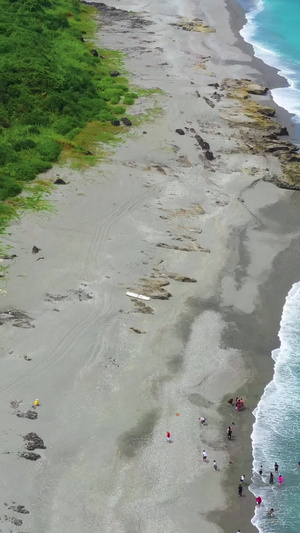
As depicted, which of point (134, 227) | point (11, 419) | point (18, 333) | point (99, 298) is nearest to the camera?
point (11, 419)

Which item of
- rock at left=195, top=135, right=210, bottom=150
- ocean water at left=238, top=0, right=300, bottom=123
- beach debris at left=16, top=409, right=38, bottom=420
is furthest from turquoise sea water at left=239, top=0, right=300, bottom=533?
ocean water at left=238, top=0, right=300, bottom=123

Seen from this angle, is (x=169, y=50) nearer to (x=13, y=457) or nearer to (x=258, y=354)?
(x=258, y=354)

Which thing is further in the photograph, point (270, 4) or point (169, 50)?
point (270, 4)

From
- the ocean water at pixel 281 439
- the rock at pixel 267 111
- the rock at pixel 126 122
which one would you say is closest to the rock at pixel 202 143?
the rock at pixel 126 122

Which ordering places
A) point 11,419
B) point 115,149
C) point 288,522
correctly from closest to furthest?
point 288,522
point 11,419
point 115,149

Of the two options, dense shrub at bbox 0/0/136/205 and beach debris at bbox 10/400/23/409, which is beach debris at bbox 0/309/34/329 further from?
dense shrub at bbox 0/0/136/205

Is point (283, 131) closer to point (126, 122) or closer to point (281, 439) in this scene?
point (126, 122)

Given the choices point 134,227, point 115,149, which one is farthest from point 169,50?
point 134,227
